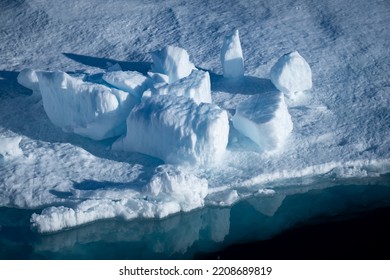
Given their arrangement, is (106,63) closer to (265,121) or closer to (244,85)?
(244,85)

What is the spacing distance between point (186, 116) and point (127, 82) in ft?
3.05

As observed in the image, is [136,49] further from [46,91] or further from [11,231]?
[11,231]

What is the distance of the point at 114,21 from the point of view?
8016 mm

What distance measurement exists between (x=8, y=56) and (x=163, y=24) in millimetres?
2341

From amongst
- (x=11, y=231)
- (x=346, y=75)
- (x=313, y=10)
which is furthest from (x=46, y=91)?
(x=313, y=10)

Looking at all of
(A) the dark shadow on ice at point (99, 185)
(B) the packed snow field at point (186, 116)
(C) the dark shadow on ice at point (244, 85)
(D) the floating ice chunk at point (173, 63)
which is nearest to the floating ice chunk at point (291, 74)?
(B) the packed snow field at point (186, 116)

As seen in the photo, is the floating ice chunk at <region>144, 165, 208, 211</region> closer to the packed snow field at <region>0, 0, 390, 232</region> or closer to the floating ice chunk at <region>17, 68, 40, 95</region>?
the packed snow field at <region>0, 0, 390, 232</region>

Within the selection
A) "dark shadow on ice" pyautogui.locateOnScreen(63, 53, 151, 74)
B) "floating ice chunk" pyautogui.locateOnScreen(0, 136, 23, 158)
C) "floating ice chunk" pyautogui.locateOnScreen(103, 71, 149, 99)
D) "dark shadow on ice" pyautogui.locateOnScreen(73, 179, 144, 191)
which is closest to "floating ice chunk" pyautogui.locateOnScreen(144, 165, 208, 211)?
"dark shadow on ice" pyautogui.locateOnScreen(73, 179, 144, 191)

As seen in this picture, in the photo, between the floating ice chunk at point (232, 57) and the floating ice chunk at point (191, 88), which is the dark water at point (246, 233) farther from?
the floating ice chunk at point (232, 57)

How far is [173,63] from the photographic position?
617 centimetres

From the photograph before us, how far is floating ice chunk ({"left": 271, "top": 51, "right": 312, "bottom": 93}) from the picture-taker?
6043 millimetres

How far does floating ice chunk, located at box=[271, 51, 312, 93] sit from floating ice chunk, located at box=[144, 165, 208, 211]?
6.38 ft

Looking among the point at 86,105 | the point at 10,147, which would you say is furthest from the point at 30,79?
Result: the point at 10,147

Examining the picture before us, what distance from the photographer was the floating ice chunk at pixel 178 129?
498 cm
